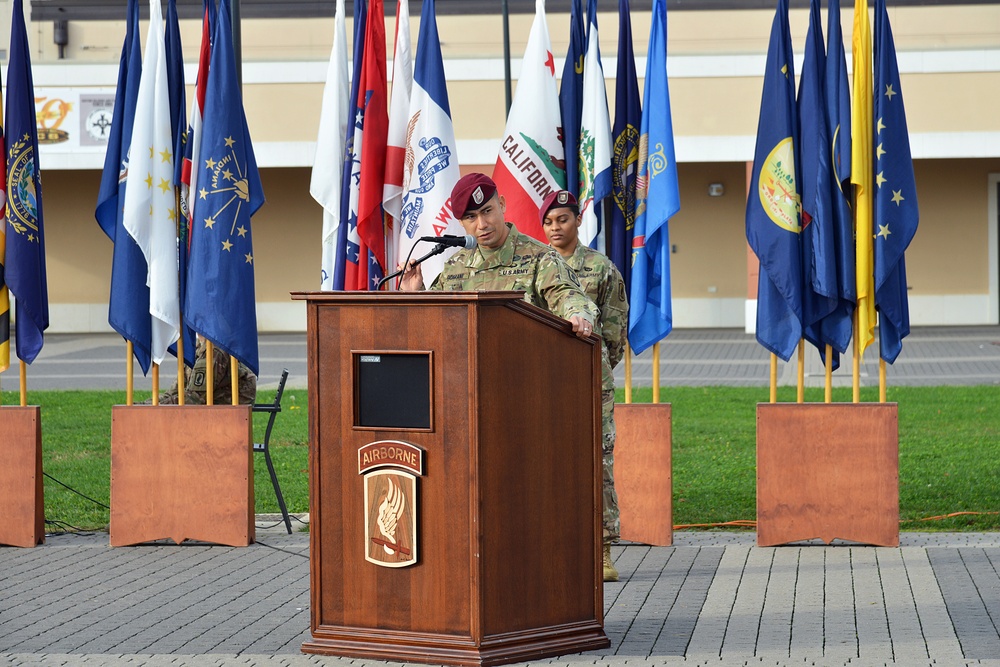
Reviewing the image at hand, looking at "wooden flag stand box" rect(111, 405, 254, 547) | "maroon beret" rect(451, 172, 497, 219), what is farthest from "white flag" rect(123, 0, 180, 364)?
"maroon beret" rect(451, 172, 497, 219)

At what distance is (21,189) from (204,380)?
1.72m

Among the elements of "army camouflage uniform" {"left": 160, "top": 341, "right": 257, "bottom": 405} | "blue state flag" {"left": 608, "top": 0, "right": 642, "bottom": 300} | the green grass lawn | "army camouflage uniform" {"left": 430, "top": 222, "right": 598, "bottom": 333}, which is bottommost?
the green grass lawn

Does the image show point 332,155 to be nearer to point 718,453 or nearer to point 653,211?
point 653,211

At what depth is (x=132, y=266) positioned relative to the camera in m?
8.56

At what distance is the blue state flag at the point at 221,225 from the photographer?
27.6ft

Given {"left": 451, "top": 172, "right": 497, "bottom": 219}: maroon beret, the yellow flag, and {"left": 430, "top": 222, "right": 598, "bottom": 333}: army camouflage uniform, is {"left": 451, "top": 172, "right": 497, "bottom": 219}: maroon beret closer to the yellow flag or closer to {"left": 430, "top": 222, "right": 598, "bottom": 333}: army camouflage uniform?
{"left": 430, "top": 222, "right": 598, "bottom": 333}: army camouflage uniform

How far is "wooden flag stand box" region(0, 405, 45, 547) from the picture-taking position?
8578 millimetres

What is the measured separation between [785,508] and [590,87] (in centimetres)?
296

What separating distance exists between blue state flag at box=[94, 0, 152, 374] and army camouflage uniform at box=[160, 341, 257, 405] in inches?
16.8

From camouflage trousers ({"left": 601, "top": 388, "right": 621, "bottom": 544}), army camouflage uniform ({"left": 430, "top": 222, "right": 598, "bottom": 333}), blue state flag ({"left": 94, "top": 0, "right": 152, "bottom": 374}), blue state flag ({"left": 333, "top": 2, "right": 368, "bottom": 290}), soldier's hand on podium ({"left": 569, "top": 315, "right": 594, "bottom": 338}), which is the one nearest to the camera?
soldier's hand on podium ({"left": 569, "top": 315, "right": 594, "bottom": 338})

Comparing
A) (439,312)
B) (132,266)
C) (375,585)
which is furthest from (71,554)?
(439,312)

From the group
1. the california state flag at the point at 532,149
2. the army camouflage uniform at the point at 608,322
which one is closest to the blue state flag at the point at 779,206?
the army camouflage uniform at the point at 608,322

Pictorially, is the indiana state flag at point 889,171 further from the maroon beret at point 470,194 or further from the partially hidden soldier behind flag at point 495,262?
the maroon beret at point 470,194

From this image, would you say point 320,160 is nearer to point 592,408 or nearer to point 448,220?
point 448,220
